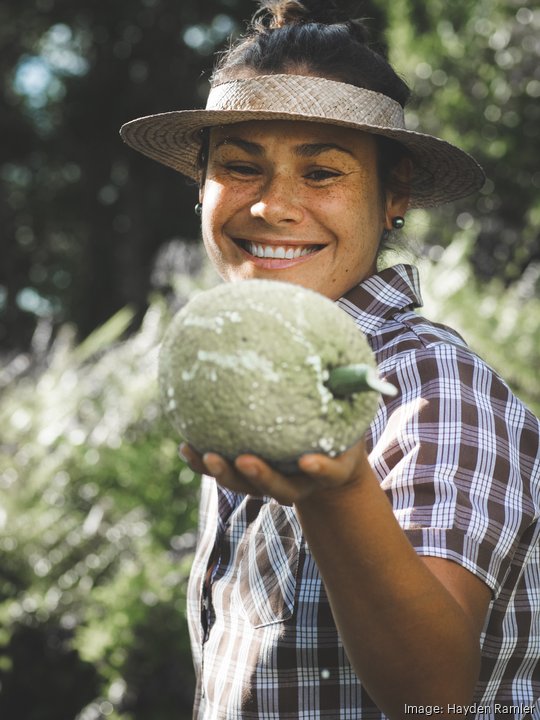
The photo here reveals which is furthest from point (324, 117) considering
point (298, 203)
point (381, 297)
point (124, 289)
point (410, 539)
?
point (124, 289)

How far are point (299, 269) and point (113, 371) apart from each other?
4.82 meters

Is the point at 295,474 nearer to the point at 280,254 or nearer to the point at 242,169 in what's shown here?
the point at 280,254

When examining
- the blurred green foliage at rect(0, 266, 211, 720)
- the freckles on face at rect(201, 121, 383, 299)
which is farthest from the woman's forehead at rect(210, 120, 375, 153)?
the blurred green foliage at rect(0, 266, 211, 720)

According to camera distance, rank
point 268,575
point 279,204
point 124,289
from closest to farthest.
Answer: point 268,575 → point 279,204 → point 124,289

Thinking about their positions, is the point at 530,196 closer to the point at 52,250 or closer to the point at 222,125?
the point at 222,125

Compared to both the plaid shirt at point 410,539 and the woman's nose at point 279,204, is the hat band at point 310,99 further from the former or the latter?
the plaid shirt at point 410,539

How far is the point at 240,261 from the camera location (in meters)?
1.95

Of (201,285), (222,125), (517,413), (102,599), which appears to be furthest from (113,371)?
(517,413)

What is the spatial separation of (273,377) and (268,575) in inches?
27.3

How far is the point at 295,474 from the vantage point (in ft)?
3.90

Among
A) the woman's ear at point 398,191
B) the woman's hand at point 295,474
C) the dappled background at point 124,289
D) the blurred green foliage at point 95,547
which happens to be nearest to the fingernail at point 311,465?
the woman's hand at point 295,474

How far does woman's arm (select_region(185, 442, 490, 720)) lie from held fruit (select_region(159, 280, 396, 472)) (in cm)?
3

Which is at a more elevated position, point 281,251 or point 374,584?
point 281,251

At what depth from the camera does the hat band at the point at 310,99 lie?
1.82 m
